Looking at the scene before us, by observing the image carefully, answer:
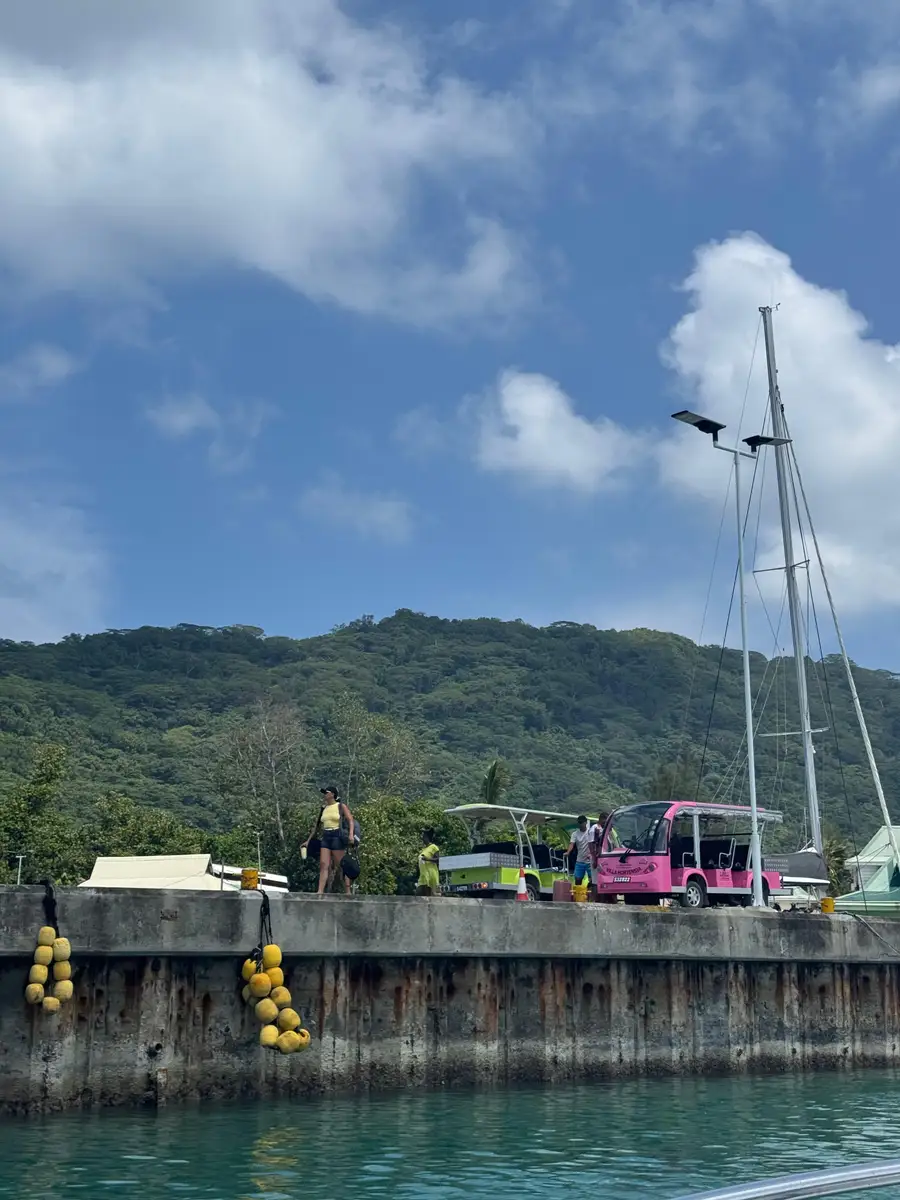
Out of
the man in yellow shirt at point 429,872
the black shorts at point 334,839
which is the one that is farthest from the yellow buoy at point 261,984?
the man in yellow shirt at point 429,872

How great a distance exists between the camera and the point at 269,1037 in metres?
15.8

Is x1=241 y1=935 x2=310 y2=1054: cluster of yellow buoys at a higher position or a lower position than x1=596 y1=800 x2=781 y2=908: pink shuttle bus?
lower

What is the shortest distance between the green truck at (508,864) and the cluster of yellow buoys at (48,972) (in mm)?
11476

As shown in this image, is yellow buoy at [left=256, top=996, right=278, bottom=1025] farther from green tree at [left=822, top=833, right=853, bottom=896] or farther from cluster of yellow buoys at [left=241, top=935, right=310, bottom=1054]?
green tree at [left=822, top=833, right=853, bottom=896]

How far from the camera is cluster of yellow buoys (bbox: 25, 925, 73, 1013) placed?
592 inches

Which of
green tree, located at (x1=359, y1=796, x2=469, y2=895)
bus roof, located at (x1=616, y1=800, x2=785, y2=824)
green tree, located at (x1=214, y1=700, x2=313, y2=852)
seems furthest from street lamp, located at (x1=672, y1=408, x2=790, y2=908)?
green tree, located at (x1=214, y1=700, x2=313, y2=852)

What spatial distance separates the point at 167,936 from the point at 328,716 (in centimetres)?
12871

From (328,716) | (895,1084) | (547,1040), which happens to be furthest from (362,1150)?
(328,716)

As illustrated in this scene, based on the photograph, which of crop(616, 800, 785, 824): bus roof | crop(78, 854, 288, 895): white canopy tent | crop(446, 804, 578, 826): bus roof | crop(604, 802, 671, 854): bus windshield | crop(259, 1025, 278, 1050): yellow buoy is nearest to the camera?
crop(259, 1025, 278, 1050): yellow buoy

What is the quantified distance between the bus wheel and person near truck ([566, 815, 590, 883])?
183 centimetres

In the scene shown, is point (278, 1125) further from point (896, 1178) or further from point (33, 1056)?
point (896, 1178)

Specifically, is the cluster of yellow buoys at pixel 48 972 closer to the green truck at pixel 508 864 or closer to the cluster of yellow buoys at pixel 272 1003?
the cluster of yellow buoys at pixel 272 1003

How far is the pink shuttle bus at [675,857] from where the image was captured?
2469 cm

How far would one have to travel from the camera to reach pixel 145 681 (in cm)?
16200
